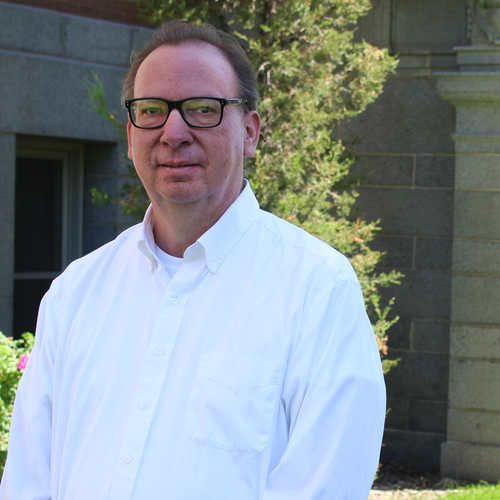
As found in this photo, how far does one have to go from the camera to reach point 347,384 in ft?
5.06

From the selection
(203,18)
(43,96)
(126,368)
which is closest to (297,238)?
(126,368)

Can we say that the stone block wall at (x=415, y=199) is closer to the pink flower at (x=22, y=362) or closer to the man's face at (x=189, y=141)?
the pink flower at (x=22, y=362)

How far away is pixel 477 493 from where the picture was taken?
4840 mm

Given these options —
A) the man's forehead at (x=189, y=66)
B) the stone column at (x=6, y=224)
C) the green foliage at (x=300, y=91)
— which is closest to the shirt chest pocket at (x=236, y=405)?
the man's forehead at (x=189, y=66)

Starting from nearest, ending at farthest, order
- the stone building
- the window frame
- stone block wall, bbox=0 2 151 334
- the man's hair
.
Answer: the man's hair
stone block wall, bbox=0 2 151 334
the stone building
the window frame

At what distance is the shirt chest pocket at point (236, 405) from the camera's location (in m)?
1.57

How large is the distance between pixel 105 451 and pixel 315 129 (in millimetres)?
3332

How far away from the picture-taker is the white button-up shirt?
1.55 metres

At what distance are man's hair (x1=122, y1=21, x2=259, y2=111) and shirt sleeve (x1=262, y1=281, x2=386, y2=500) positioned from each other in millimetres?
724

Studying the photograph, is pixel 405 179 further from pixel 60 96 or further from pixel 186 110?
pixel 186 110

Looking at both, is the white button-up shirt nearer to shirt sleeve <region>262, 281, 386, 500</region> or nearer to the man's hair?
shirt sleeve <region>262, 281, 386, 500</region>

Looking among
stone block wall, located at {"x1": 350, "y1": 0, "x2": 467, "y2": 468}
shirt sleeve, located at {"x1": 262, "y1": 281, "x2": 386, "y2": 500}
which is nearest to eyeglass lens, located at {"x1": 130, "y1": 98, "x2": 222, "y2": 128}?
shirt sleeve, located at {"x1": 262, "y1": 281, "x2": 386, "y2": 500}

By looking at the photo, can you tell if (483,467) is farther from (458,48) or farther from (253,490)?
(253,490)

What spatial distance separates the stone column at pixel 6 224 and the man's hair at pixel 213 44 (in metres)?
3.30
